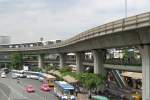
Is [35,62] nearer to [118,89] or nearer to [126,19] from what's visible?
[118,89]

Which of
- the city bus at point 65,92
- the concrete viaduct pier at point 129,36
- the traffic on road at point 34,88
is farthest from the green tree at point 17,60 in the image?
the city bus at point 65,92

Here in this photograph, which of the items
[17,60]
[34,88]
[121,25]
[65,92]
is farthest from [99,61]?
[17,60]

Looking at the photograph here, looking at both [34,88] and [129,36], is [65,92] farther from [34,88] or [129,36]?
[34,88]

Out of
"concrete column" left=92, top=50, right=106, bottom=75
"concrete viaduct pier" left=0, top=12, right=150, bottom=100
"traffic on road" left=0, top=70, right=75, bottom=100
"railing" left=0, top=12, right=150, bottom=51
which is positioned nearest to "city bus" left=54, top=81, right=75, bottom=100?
"traffic on road" left=0, top=70, right=75, bottom=100

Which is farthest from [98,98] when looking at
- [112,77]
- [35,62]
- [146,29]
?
[35,62]

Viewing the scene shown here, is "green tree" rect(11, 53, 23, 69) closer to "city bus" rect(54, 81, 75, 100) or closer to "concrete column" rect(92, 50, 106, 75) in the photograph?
"concrete column" rect(92, 50, 106, 75)

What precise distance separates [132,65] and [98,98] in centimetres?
1254

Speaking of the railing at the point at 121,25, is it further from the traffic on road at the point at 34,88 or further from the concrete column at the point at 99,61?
the traffic on road at the point at 34,88

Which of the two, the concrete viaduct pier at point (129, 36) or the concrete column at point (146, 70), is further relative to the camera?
the concrete column at point (146, 70)

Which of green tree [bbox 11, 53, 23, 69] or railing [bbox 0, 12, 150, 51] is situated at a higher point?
railing [bbox 0, 12, 150, 51]

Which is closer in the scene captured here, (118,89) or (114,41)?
(114,41)

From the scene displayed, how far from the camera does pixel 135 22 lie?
50.5 m

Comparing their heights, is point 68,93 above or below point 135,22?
below

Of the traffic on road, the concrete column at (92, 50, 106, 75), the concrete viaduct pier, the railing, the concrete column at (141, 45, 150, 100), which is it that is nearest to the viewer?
the railing
